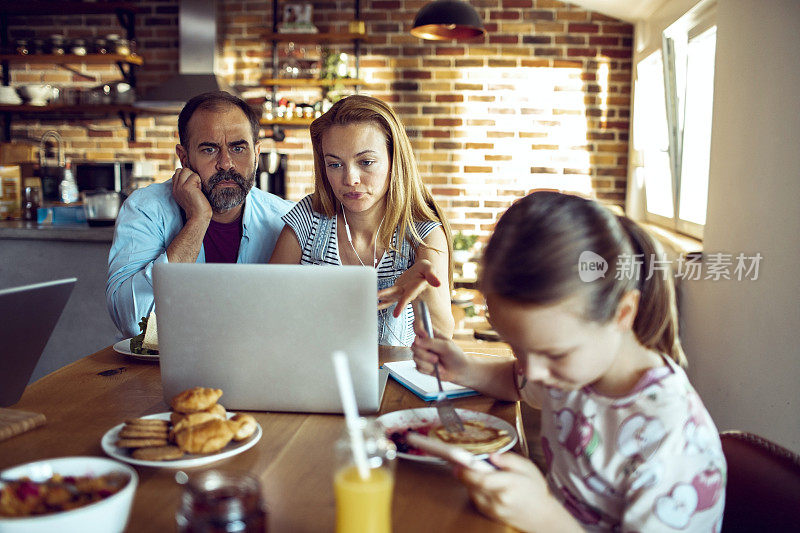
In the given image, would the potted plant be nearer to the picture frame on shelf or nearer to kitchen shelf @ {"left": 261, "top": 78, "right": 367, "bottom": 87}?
kitchen shelf @ {"left": 261, "top": 78, "right": 367, "bottom": 87}

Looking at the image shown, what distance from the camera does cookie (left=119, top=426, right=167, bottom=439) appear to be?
907 mm

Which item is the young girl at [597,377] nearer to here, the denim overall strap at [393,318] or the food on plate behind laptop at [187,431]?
the food on plate behind laptop at [187,431]

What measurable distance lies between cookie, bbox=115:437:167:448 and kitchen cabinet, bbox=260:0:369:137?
12.1 ft

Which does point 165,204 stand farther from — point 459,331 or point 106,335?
point 459,331

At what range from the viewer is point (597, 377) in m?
0.88

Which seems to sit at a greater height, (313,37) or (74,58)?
→ (313,37)

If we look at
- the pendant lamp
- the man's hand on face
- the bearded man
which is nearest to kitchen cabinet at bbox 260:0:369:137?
the pendant lamp

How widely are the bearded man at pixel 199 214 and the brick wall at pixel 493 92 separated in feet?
8.13

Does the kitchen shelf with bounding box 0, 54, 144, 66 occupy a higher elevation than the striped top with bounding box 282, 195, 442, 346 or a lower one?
higher

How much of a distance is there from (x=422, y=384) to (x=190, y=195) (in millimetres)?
1093

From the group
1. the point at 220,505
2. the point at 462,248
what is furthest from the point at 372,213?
the point at 462,248

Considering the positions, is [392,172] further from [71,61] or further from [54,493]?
[71,61]

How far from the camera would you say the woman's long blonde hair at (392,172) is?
5.66ft

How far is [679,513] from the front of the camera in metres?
0.78
